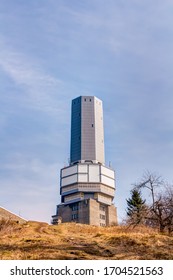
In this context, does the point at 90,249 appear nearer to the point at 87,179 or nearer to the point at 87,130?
the point at 87,179

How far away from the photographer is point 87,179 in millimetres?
136625

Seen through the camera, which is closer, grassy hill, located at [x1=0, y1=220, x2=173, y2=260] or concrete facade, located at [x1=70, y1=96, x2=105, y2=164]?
grassy hill, located at [x1=0, y1=220, x2=173, y2=260]

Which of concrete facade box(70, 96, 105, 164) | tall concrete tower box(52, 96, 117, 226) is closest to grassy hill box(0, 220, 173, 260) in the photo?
tall concrete tower box(52, 96, 117, 226)

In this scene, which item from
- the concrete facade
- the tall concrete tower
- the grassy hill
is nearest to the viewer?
the grassy hill

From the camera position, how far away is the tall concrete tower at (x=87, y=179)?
132m

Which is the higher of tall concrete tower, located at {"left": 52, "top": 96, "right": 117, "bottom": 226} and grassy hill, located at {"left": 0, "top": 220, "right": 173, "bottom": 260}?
tall concrete tower, located at {"left": 52, "top": 96, "right": 117, "bottom": 226}

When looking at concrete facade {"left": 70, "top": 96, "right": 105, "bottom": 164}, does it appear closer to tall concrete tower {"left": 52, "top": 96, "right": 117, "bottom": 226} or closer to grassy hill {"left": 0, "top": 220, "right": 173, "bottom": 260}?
tall concrete tower {"left": 52, "top": 96, "right": 117, "bottom": 226}

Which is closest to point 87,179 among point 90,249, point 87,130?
point 87,130

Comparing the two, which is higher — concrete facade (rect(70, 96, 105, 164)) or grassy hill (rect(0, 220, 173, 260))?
concrete facade (rect(70, 96, 105, 164))

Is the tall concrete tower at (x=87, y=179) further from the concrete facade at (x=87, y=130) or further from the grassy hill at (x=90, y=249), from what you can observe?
the grassy hill at (x=90, y=249)

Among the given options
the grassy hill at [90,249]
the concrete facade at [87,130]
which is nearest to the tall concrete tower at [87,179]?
the concrete facade at [87,130]

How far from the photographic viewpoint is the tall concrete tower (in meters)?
132

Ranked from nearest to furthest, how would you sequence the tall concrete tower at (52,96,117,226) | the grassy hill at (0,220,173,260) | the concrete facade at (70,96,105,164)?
the grassy hill at (0,220,173,260), the tall concrete tower at (52,96,117,226), the concrete facade at (70,96,105,164)
